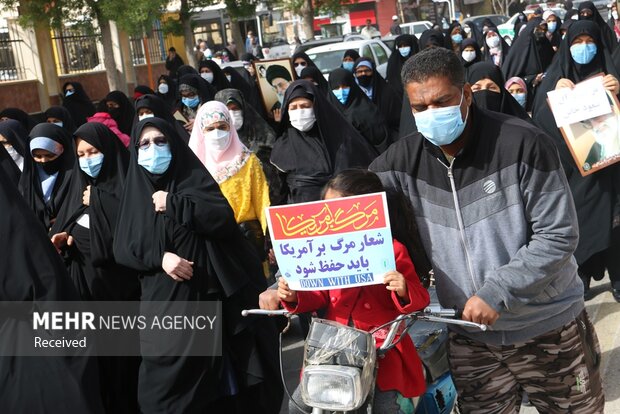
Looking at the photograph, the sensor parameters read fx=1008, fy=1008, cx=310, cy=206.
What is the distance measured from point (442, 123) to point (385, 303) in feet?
2.07

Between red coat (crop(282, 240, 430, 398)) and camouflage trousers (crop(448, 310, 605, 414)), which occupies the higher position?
red coat (crop(282, 240, 430, 398))

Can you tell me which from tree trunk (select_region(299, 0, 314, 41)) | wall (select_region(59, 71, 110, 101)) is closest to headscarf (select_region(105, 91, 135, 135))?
wall (select_region(59, 71, 110, 101))

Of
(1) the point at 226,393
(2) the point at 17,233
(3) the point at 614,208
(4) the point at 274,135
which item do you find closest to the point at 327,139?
(4) the point at 274,135

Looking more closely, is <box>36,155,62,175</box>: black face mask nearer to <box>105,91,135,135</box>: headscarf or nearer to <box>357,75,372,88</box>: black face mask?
<box>105,91,135,135</box>: headscarf

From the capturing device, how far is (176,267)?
4461mm

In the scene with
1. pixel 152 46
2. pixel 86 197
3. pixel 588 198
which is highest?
pixel 152 46

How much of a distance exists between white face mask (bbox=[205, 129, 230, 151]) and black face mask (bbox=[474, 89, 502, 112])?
155 cm

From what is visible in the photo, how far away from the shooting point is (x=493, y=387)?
10.5 ft

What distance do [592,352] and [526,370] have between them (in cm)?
24

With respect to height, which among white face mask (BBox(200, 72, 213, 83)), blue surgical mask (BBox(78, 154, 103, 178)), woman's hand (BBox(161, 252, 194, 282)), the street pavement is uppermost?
white face mask (BBox(200, 72, 213, 83))

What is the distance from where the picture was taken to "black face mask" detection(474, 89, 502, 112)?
5785 millimetres

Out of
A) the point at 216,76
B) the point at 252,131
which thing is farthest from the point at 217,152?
the point at 216,76

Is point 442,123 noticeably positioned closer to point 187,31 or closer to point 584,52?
point 584,52

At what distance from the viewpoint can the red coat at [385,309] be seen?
119 inches
